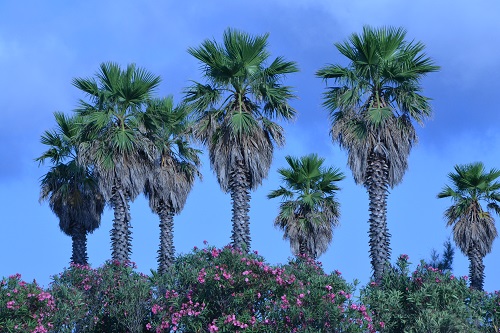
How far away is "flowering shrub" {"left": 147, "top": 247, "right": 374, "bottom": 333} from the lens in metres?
28.3

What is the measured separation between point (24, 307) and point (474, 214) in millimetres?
31953

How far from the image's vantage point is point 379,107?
39.2 meters

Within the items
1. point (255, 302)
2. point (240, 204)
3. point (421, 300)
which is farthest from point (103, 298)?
point (421, 300)

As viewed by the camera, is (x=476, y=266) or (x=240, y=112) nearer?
(x=240, y=112)

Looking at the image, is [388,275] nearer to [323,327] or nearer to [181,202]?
[323,327]

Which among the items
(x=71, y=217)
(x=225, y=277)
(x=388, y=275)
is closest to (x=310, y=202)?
(x=71, y=217)

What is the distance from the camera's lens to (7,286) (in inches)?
1179

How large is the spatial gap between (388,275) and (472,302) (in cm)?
290

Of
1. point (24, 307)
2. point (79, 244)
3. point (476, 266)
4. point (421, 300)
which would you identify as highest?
point (79, 244)

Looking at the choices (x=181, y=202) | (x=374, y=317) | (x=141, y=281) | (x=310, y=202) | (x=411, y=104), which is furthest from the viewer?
(x=310, y=202)

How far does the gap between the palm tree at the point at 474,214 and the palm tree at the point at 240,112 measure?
60.6 ft

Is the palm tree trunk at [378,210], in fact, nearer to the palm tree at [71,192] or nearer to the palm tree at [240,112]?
the palm tree at [240,112]

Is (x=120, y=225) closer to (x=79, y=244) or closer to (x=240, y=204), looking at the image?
(x=240, y=204)

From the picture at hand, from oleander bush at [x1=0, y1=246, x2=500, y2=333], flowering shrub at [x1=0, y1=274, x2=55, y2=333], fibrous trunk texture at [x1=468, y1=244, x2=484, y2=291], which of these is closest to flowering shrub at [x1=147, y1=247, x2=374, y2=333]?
oleander bush at [x1=0, y1=246, x2=500, y2=333]
